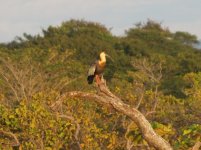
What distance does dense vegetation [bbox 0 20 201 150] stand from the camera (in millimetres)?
24609

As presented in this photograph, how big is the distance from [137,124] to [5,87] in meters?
42.2

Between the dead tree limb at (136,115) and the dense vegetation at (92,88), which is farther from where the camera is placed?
the dense vegetation at (92,88)

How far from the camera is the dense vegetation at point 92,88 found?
24.6 metres

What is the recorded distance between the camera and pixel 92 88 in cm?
5219

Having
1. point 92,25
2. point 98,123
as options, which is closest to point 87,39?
point 92,25

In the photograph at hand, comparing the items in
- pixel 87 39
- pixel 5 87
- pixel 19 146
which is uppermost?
pixel 87 39

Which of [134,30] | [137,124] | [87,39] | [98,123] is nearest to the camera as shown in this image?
[137,124]

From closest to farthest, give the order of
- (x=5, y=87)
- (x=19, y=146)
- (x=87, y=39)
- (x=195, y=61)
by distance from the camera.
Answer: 1. (x=19, y=146)
2. (x=5, y=87)
3. (x=195, y=61)
4. (x=87, y=39)

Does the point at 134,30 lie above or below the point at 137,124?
above

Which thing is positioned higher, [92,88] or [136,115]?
[92,88]

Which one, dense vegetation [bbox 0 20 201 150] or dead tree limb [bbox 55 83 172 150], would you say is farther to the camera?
dense vegetation [bbox 0 20 201 150]

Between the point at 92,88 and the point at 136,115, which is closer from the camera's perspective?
the point at 136,115

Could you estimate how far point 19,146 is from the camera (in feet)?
79.4

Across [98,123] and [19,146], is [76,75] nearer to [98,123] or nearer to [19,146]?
[98,123]
